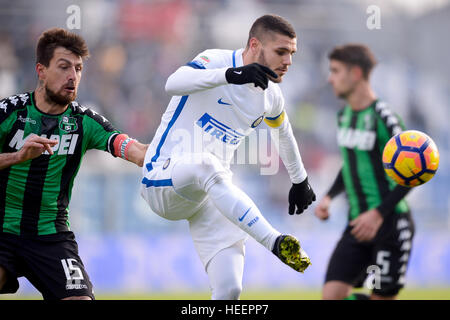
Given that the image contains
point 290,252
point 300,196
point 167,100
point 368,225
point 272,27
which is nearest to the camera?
point 290,252

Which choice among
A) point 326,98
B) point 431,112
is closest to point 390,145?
point 326,98

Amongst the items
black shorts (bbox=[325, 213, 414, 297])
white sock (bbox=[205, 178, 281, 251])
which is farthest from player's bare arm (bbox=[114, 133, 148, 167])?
black shorts (bbox=[325, 213, 414, 297])

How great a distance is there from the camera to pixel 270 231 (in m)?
4.42

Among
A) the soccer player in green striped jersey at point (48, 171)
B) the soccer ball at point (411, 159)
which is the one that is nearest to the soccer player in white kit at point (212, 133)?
the soccer player in green striped jersey at point (48, 171)

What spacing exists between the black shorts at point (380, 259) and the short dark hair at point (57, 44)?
3.29 m

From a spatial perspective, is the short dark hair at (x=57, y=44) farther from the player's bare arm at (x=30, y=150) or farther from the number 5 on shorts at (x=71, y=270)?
the number 5 on shorts at (x=71, y=270)

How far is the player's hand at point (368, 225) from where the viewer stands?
6.70 m

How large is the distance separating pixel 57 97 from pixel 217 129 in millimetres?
1212

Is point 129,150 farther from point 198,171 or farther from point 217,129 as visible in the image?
point 198,171

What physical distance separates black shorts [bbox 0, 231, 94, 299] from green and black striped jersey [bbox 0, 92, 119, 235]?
9 cm

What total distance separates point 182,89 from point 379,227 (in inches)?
117

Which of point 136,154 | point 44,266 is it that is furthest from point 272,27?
point 44,266

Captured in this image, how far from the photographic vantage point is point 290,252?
4.32 meters

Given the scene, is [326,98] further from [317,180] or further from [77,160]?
[77,160]
